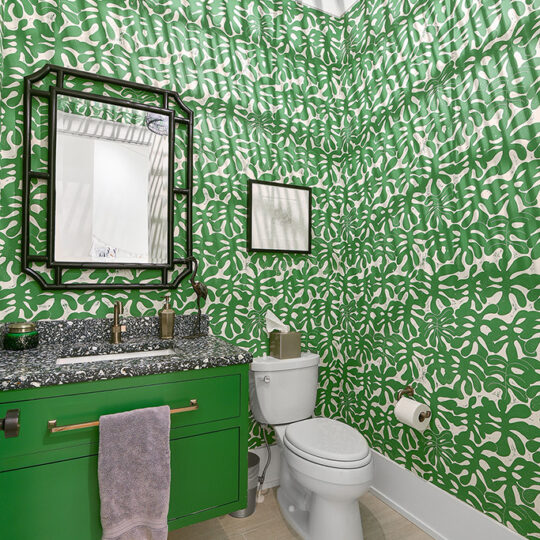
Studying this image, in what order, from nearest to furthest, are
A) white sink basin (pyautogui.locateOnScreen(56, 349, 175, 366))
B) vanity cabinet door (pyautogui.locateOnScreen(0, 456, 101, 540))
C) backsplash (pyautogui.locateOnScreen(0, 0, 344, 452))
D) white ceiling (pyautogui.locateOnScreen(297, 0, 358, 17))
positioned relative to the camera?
1. vanity cabinet door (pyautogui.locateOnScreen(0, 456, 101, 540))
2. white sink basin (pyautogui.locateOnScreen(56, 349, 175, 366))
3. backsplash (pyautogui.locateOnScreen(0, 0, 344, 452))
4. white ceiling (pyautogui.locateOnScreen(297, 0, 358, 17))

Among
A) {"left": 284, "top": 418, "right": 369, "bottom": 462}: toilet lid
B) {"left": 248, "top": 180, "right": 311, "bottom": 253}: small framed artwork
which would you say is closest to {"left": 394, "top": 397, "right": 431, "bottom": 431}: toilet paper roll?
{"left": 284, "top": 418, "right": 369, "bottom": 462}: toilet lid

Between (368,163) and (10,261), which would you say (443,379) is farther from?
(10,261)

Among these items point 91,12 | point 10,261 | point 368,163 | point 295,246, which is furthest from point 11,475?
point 368,163

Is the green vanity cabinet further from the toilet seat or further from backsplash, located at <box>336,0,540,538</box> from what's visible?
backsplash, located at <box>336,0,540,538</box>

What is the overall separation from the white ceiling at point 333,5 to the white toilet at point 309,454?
2253 mm

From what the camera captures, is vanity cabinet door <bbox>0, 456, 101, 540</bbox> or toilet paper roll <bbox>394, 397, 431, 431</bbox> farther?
toilet paper roll <bbox>394, 397, 431, 431</bbox>

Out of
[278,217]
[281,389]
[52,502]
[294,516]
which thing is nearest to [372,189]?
[278,217]

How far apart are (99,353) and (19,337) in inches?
12.3

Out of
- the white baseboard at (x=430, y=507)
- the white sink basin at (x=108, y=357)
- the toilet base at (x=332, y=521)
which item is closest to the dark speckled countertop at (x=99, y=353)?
the white sink basin at (x=108, y=357)

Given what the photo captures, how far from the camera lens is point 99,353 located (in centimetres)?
158

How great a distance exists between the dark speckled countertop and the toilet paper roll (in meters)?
0.83

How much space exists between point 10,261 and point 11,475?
884 millimetres

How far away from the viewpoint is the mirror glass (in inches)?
65.4

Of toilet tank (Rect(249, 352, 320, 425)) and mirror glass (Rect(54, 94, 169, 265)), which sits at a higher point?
mirror glass (Rect(54, 94, 169, 265))
